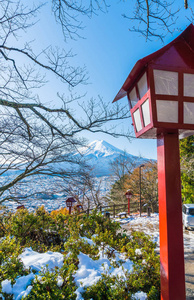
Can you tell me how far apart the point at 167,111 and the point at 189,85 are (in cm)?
33

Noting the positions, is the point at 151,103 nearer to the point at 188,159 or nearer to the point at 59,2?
the point at 59,2

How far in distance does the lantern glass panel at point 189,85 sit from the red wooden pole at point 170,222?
0.40 m

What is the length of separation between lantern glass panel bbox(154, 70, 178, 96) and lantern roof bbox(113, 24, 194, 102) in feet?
0.24

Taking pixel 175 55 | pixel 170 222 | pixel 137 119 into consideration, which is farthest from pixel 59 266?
pixel 175 55

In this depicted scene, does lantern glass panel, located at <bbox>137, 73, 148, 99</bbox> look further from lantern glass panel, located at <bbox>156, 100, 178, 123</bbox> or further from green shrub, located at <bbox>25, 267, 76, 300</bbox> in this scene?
green shrub, located at <bbox>25, 267, 76, 300</bbox>

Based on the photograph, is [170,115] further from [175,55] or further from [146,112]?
[175,55]

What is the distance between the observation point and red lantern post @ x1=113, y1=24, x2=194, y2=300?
59.2 inches

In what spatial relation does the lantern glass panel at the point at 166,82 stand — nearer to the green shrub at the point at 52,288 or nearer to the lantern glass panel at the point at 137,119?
the lantern glass panel at the point at 137,119

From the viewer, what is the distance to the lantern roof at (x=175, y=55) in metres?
1.51

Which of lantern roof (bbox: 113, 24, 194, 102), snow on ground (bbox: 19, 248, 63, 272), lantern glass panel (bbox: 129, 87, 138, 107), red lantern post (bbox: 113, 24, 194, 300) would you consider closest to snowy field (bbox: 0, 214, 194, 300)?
snow on ground (bbox: 19, 248, 63, 272)

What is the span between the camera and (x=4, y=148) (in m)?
3.58

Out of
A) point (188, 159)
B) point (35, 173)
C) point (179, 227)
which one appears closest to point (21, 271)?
point (179, 227)

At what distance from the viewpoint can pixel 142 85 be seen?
1.67 m

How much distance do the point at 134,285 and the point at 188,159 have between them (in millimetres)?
13223
